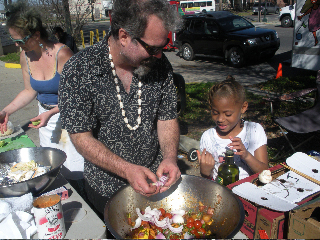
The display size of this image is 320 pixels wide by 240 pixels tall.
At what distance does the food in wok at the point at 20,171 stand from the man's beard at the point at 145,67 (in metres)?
0.92

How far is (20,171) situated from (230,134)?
1.56 metres

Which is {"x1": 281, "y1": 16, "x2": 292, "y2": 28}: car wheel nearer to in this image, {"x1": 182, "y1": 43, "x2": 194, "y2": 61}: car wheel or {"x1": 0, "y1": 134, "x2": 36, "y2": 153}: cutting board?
{"x1": 182, "y1": 43, "x2": 194, "y2": 61}: car wheel

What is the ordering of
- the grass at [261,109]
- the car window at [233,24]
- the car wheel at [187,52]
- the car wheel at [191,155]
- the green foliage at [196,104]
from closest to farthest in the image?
the car wheel at [191,155] → the grass at [261,109] → the green foliage at [196,104] → the car window at [233,24] → the car wheel at [187,52]

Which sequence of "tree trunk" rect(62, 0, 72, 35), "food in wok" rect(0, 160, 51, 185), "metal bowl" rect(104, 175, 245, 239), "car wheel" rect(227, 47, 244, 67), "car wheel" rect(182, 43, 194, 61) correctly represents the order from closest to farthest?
"metal bowl" rect(104, 175, 245, 239) → "food in wok" rect(0, 160, 51, 185) → "tree trunk" rect(62, 0, 72, 35) → "car wheel" rect(227, 47, 244, 67) → "car wheel" rect(182, 43, 194, 61)

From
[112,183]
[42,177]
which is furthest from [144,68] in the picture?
[42,177]

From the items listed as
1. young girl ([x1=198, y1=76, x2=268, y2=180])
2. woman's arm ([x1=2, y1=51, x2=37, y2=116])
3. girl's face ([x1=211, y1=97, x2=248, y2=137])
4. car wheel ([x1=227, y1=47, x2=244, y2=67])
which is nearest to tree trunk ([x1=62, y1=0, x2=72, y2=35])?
car wheel ([x1=227, y1=47, x2=244, y2=67])

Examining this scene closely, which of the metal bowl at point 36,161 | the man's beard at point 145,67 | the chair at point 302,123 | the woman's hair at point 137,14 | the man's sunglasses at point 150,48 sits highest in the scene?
the woman's hair at point 137,14

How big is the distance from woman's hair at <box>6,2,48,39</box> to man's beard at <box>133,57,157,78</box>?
124cm

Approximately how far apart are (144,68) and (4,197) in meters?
1.13

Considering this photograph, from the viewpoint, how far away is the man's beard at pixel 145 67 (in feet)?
5.60

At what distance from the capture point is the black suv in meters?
9.89

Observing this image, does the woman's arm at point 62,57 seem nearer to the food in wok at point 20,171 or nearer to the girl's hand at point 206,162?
the food in wok at point 20,171

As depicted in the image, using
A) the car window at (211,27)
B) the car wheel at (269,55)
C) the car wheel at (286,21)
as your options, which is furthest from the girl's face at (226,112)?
the car wheel at (286,21)

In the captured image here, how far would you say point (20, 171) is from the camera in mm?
1935
